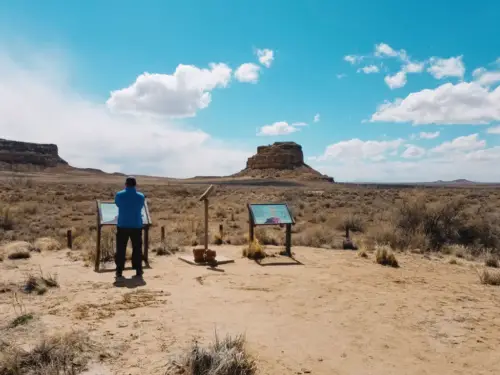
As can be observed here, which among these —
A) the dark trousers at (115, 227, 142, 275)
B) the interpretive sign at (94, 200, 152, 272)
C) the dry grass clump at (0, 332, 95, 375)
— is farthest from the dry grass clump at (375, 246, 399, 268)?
the dry grass clump at (0, 332, 95, 375)

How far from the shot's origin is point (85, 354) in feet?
14.4

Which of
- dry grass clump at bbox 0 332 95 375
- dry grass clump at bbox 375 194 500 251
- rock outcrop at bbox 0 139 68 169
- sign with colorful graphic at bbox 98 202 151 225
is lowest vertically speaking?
dry grass clump at bbox 0 332 95 375

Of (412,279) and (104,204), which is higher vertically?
(104,204)

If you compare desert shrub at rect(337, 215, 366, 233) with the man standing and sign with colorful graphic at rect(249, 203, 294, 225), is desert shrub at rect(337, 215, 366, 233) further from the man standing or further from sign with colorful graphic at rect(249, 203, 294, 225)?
the man standing

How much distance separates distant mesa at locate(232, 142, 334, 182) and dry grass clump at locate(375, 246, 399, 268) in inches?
4314

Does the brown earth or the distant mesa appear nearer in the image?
the brown earth

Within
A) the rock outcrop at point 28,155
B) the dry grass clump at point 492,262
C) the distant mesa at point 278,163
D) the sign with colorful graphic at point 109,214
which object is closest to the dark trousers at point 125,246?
the sign with colorful graphic at point 109,214

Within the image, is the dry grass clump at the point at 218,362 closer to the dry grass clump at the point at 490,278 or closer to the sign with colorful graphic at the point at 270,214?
the dry grass clump at the point at 490,278

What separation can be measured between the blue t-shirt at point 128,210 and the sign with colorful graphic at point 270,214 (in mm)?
3326

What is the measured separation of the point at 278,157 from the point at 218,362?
13103cm

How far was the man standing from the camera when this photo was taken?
8.13 metres

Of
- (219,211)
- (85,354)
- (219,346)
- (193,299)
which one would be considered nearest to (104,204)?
(193,299)

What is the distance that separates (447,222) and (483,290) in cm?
763

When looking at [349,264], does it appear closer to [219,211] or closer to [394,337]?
[394,337]
